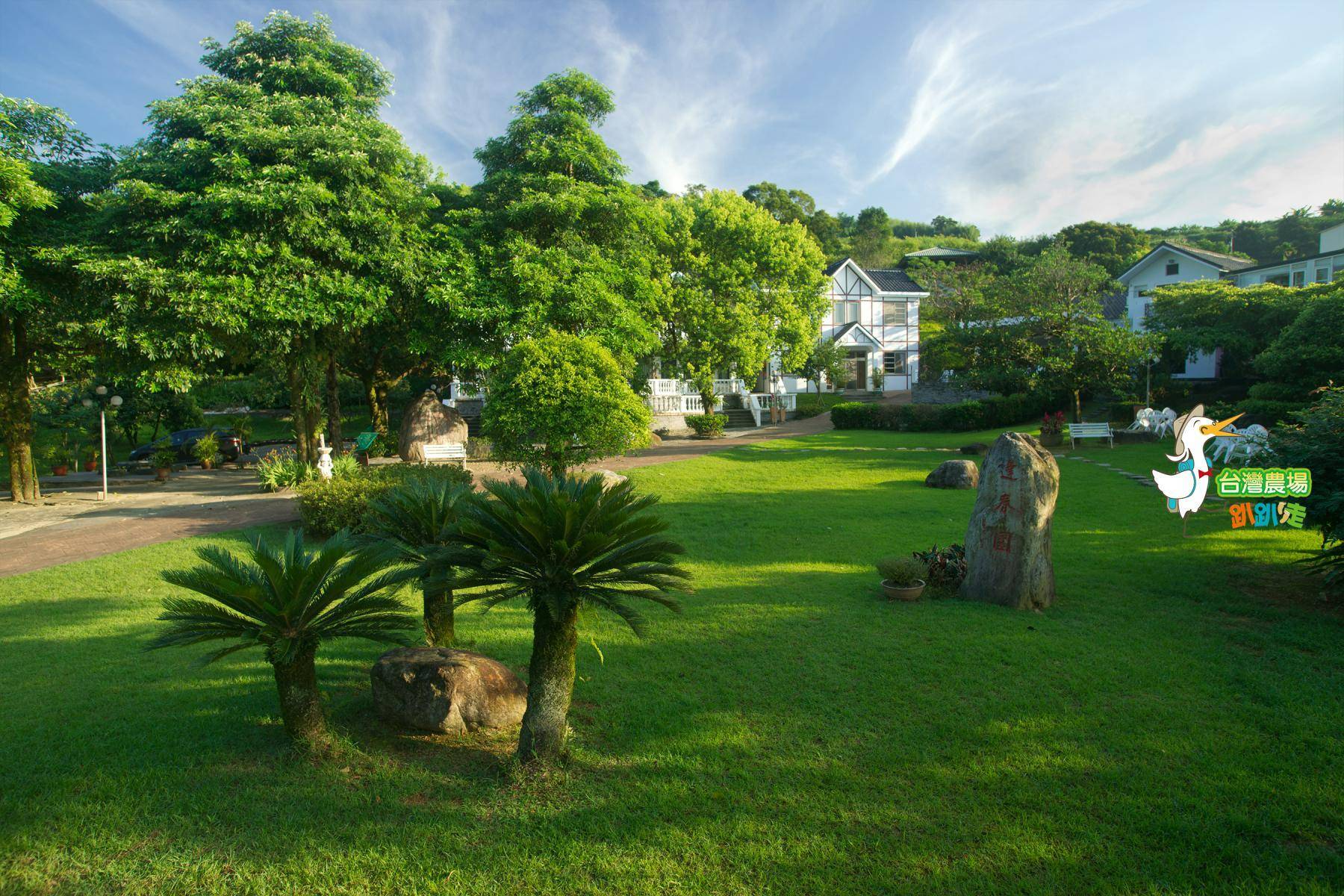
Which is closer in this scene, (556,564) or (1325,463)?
(556,564)

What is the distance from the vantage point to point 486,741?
4551mm

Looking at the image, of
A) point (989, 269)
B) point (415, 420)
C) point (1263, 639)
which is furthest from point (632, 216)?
point (989, 269)

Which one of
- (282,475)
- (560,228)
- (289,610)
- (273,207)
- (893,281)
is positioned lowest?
(289,610)

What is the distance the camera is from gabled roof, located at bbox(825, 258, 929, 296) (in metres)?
44.1

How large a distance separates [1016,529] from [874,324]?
132ft

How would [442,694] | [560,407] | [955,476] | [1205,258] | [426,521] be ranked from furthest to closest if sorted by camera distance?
[1205,258] → [955,476] → [560,407] → [426,521] → [442,694]

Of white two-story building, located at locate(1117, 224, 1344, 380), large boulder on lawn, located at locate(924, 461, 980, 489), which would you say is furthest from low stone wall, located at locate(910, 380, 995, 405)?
large boulder on lawn, located at locate(924, 461, 980, 489)

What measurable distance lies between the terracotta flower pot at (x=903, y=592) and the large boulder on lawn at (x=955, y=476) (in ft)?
27.6

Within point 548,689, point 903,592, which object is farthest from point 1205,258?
point 548,689

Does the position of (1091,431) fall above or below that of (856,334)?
below

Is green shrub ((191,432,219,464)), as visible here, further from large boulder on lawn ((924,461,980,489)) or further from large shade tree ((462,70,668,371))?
large boulder on lawn ((924,461,980,489))

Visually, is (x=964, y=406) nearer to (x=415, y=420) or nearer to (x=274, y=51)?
(x=415, y=420)

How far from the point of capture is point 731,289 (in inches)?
1059

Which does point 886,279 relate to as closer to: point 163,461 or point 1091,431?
point 1091,431
